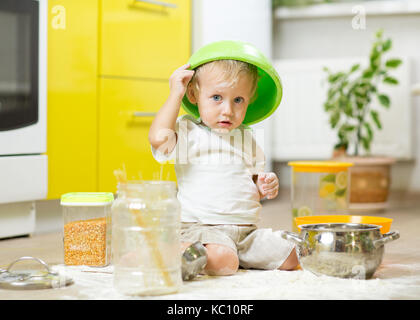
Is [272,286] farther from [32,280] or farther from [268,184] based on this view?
[32,280]

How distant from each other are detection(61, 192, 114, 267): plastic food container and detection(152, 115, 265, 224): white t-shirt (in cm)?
16

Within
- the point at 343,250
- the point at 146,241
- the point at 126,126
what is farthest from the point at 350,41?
the point at 146,241

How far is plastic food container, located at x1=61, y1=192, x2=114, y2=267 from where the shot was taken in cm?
132

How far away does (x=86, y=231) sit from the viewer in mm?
1322

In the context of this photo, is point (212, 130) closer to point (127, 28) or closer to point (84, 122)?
point (84, 122)

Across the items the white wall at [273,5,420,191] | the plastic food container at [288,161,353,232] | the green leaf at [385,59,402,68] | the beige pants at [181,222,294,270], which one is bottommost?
the beige pants at [181,222,294,270]

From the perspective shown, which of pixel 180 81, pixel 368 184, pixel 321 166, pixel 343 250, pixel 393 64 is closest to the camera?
pixel 343 250

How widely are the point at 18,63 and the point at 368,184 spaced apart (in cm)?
138

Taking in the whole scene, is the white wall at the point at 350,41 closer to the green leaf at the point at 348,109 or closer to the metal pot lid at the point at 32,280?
the green leaf at the point at 348,109

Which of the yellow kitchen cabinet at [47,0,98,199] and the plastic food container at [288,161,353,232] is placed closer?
the plastic food container at [288,161,353,232]

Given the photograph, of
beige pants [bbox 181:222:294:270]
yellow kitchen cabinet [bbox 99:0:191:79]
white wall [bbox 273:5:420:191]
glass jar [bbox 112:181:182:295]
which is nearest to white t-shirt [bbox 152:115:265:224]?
beige pants [bbox 181:222:294:270]

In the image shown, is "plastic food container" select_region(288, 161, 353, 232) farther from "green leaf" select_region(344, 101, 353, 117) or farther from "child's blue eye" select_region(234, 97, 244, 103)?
"green leaf" select_region(344, 101, 353, 117)

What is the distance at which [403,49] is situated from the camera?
305cm
